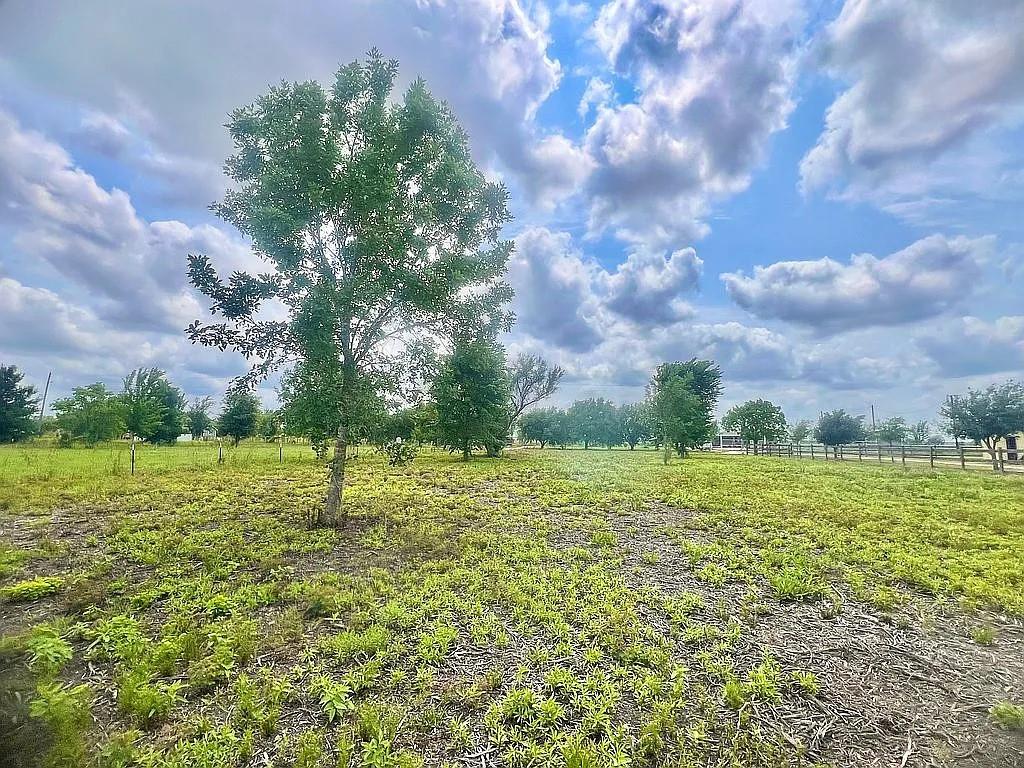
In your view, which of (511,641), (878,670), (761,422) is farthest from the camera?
(761,422)

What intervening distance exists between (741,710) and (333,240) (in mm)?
10332

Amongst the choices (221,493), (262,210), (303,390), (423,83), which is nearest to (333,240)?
(262,210)

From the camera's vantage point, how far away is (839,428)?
45.4 m

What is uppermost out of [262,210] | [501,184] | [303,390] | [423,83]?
[423,83]

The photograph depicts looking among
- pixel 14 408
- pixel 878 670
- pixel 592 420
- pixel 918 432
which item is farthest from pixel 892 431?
pixel 14 408

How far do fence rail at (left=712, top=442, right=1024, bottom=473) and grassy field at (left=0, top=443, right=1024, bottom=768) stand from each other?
1087 cm

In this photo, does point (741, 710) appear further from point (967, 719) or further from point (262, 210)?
point (262, 210)

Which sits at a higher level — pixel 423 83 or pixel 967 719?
pixel 423 83

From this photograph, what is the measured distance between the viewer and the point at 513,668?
4.43 meters

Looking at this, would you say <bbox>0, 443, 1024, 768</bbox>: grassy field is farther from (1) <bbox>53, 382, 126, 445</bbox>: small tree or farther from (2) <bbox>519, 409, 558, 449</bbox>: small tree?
(2) <bbox>519, 409, 558, 449</bbox>: small tree

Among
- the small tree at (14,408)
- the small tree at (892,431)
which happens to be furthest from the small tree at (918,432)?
the small tree at (14,408)

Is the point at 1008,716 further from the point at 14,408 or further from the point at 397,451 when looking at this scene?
the point at 14,408

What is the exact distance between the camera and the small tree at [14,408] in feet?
111

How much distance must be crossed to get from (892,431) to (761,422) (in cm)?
1855
